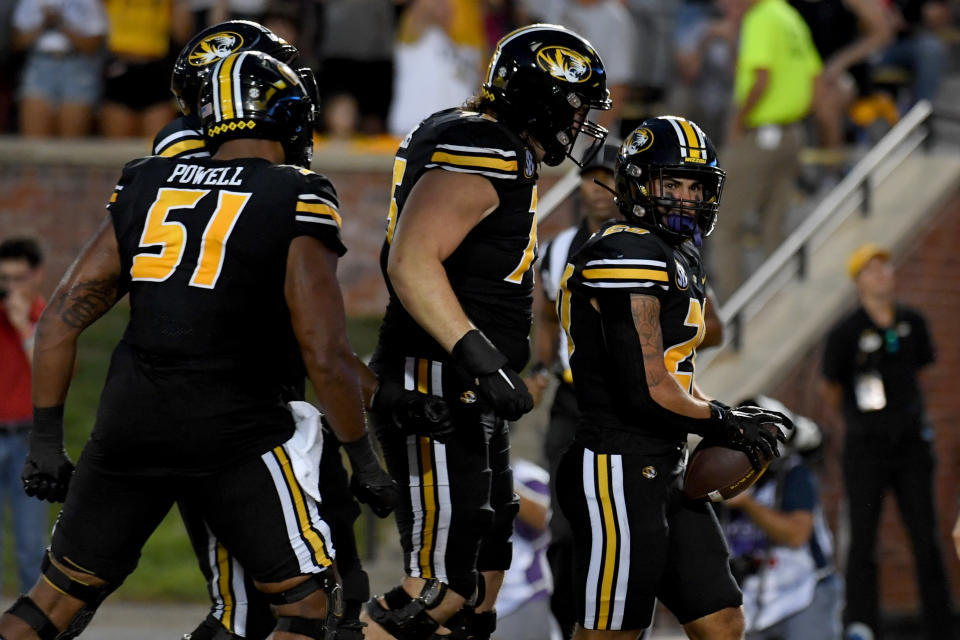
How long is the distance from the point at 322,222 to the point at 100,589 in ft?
4.22

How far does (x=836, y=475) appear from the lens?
34.1 ft

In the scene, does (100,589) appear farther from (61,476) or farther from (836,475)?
(836,475)

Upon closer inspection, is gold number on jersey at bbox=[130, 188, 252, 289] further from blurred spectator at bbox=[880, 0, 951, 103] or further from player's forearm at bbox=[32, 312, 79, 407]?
blurred spectator at bbox=[880, 0, 951, 103]

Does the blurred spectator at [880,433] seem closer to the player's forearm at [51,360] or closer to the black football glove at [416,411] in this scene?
the black football glove at [416,411]

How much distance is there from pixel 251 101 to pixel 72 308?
2.71 ft

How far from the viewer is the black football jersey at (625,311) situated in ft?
17.0

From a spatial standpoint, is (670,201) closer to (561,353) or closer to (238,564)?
(238,564)

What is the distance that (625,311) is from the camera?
518cm

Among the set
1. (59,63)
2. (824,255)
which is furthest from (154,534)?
(824,255)

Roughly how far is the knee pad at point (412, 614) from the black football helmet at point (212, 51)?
1973 millimetres

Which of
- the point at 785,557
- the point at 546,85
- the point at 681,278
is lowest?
the point at 785,557

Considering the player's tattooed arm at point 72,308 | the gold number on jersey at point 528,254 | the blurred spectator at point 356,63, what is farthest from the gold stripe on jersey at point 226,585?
the blurred spectator at point 356,63

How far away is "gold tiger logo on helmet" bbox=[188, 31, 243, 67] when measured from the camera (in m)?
6.19

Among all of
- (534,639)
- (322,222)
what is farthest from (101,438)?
(534,639)
